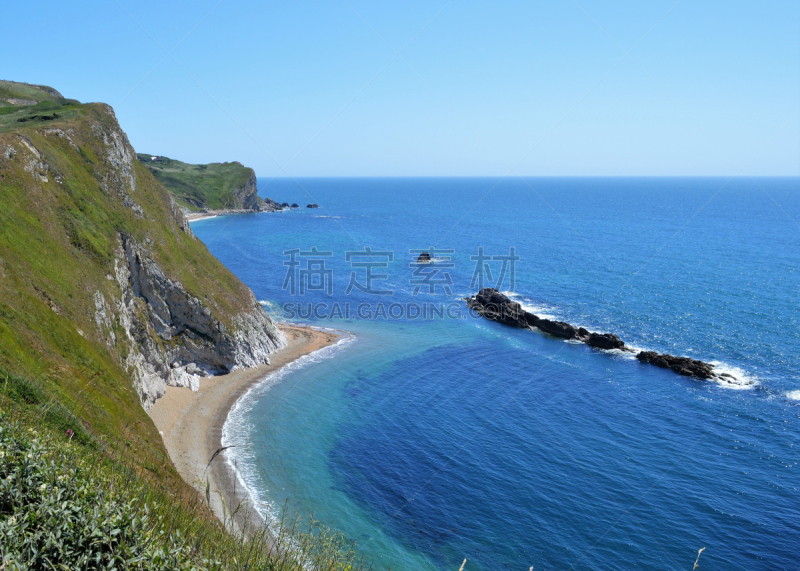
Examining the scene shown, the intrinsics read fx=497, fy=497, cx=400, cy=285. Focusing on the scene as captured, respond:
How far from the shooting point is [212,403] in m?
47.0

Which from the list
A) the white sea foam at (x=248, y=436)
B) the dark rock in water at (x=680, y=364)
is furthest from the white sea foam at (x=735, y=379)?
the white sea foam at (x=248, y=436)

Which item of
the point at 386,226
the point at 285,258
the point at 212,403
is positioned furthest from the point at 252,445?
the point at 386,226

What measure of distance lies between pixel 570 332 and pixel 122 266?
5452 centimetres

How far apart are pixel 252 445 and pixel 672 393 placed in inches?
1637

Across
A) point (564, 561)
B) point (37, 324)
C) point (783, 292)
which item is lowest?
point (564, 561)

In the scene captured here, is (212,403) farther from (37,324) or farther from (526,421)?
(526,421)

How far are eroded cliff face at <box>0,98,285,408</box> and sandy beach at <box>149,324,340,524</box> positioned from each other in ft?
4.55

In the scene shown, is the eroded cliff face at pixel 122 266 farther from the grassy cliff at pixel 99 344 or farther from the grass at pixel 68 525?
the grass at pixel 68 525

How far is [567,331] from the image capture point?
68.6 m

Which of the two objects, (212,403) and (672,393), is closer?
(212,403)

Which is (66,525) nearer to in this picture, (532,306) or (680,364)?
(680,364)

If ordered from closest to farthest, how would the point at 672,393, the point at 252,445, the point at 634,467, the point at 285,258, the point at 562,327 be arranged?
the point at 634,467 → the point at 252,445 → the point at 672,393 → the point at 562,327 → the point at 285,258

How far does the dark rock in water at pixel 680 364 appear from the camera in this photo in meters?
54.9

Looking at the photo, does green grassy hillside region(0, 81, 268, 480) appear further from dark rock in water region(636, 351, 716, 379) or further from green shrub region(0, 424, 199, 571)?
dark rock in water region(636, 351, 716, 379)
